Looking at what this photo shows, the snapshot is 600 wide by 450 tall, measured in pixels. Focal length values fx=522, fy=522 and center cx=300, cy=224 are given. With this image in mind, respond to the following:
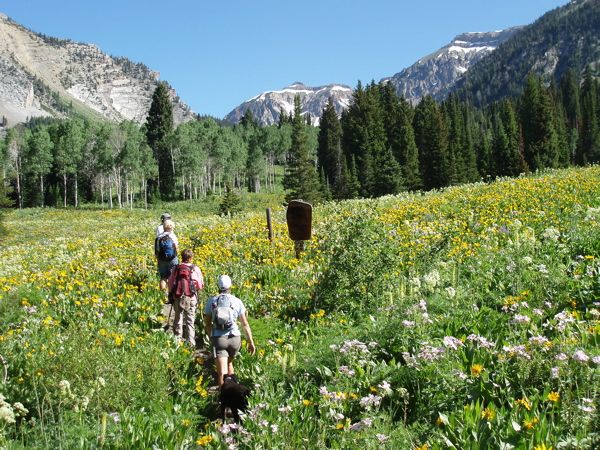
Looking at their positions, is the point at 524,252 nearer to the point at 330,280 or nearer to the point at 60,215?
the point at 330,280

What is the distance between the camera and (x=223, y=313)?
25.0 ft

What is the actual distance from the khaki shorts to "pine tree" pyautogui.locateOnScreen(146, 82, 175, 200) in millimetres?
80950

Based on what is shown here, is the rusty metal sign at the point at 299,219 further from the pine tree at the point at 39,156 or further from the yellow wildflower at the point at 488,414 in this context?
the pine tree at the point at 39,156

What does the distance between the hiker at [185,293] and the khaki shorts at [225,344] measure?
1737 mm

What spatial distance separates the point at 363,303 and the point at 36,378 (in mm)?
5553

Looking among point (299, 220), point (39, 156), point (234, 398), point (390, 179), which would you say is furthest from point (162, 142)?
point (234, 398)

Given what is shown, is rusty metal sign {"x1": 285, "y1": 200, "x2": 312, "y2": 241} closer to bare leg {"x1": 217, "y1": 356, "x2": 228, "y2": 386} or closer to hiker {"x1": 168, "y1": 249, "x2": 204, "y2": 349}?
hiker {"x1": 168, "y1": 249, "x2": 204, "y2": 349}

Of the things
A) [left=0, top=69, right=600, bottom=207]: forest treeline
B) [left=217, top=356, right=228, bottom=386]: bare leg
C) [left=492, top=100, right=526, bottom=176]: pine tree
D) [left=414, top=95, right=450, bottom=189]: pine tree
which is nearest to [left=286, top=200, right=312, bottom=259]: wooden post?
[left=217, top=356, right=228, bottom=386]: bare leg

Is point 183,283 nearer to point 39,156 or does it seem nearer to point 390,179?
point 390,179

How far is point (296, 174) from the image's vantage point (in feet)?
185

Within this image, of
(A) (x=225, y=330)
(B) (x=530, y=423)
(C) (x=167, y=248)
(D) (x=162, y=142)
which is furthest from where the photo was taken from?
(D) (x=162, y=142)

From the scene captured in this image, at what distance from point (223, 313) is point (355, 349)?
2073mm

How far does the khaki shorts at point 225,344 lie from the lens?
761cm

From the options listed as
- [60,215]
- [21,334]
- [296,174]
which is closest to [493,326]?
[21,334]
